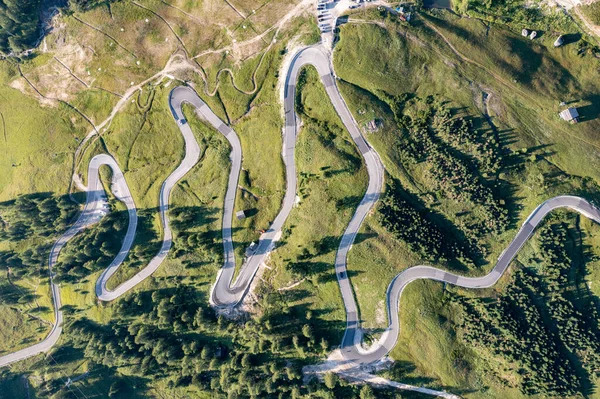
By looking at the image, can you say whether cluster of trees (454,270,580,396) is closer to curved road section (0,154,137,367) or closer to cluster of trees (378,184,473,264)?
cluster of trees (378,184,473,264)

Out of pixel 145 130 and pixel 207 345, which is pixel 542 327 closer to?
pixel 207 345

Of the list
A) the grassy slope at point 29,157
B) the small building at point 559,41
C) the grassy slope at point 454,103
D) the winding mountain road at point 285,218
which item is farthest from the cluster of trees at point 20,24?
the small building at point 559,41

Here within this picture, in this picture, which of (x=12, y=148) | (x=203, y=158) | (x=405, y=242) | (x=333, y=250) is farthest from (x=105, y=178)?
(x=405, y=242)

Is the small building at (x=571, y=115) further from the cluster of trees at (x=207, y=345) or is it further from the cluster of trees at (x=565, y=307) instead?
the cluster of trees at (x=207, y=345)

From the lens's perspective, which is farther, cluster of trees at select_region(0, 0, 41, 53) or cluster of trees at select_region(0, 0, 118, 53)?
cluster of trees at select_region(0, 0, 41, 53)

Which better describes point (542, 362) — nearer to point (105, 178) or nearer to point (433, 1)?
point (433, 1)

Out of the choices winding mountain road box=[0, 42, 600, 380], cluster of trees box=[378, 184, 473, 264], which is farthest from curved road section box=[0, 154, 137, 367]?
cluster of trees box=[378, 184, 473, 264]

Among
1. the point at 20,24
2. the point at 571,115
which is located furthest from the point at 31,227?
the point at 571,115
